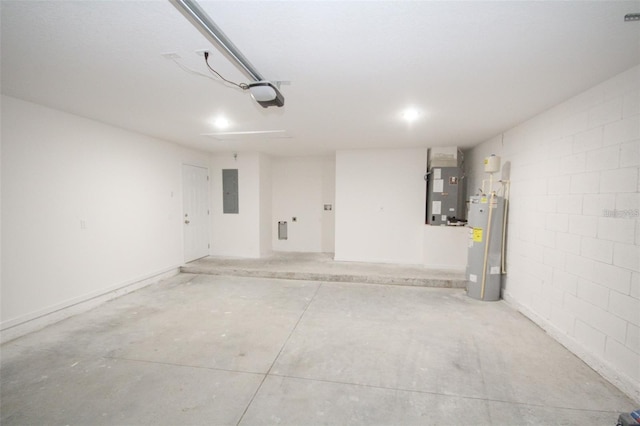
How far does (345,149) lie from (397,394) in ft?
14.8

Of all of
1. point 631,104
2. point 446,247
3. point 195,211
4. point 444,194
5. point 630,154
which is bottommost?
point 446,247

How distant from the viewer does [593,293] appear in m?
2.49

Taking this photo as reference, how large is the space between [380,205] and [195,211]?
3944mm

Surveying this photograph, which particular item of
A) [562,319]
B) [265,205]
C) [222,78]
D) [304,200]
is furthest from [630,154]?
[265,205]

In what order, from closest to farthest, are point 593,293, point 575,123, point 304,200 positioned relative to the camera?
1. point 593,293
2. point 575,123
3. point 304,200

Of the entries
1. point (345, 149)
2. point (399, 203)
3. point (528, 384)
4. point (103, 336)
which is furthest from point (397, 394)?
point (345, 149)

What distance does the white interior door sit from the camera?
5.59 m

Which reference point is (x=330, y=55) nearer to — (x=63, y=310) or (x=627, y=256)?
(x=627, y=256)

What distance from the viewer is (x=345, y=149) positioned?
570cm

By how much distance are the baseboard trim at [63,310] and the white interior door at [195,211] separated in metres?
1.13

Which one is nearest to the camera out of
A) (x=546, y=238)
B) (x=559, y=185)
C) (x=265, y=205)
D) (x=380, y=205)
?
(x=559, y=185)

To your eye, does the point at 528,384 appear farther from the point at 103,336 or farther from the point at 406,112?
the point at 103,336

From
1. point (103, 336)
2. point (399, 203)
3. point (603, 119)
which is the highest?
point (603, 119)

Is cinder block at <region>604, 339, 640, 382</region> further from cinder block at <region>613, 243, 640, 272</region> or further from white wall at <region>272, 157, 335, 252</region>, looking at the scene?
white wall at <region>272, 157, 335, 252</region>
